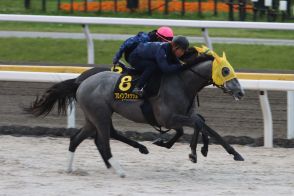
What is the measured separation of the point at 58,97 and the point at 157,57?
1.22m

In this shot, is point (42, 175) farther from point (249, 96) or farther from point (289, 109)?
point (249, 96)

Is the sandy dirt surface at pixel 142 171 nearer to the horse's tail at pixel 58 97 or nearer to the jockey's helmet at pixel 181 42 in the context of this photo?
the horse's tail at pixel 58 97

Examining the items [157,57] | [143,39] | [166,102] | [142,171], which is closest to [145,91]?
[166,102]

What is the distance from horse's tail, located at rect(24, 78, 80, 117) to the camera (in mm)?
9461

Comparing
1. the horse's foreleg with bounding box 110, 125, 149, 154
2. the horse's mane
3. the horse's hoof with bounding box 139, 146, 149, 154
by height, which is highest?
the horse's mane

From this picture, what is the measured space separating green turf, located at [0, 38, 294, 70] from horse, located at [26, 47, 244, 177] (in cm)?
714

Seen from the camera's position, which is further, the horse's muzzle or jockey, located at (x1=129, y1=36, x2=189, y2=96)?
jockey, located at (x1=129, y1=36, x2=189, y2=96)

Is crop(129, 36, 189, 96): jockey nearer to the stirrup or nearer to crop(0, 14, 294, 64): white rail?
the stirrup

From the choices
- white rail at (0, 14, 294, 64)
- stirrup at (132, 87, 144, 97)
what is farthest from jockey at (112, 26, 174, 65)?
white rail at (0, 14, 294, 64)

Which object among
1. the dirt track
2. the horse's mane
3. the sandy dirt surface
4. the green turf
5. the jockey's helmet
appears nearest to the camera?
the sandy dirt surface

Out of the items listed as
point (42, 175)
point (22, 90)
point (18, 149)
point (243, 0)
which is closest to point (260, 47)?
point (243, 0)

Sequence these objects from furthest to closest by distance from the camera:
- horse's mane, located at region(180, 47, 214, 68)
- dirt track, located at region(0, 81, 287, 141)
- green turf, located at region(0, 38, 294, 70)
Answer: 1. green turf, located at region(0, 38, 294, 70)
2. dirt track, located at region(0, 81, 287, 141)
3. horse's mane, located at region(180, 47, 214, 68)

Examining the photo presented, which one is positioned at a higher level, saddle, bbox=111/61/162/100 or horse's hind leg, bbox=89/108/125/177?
saddle, bbox=111/61/162/100

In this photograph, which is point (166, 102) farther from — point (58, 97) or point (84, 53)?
point (84, 53)
